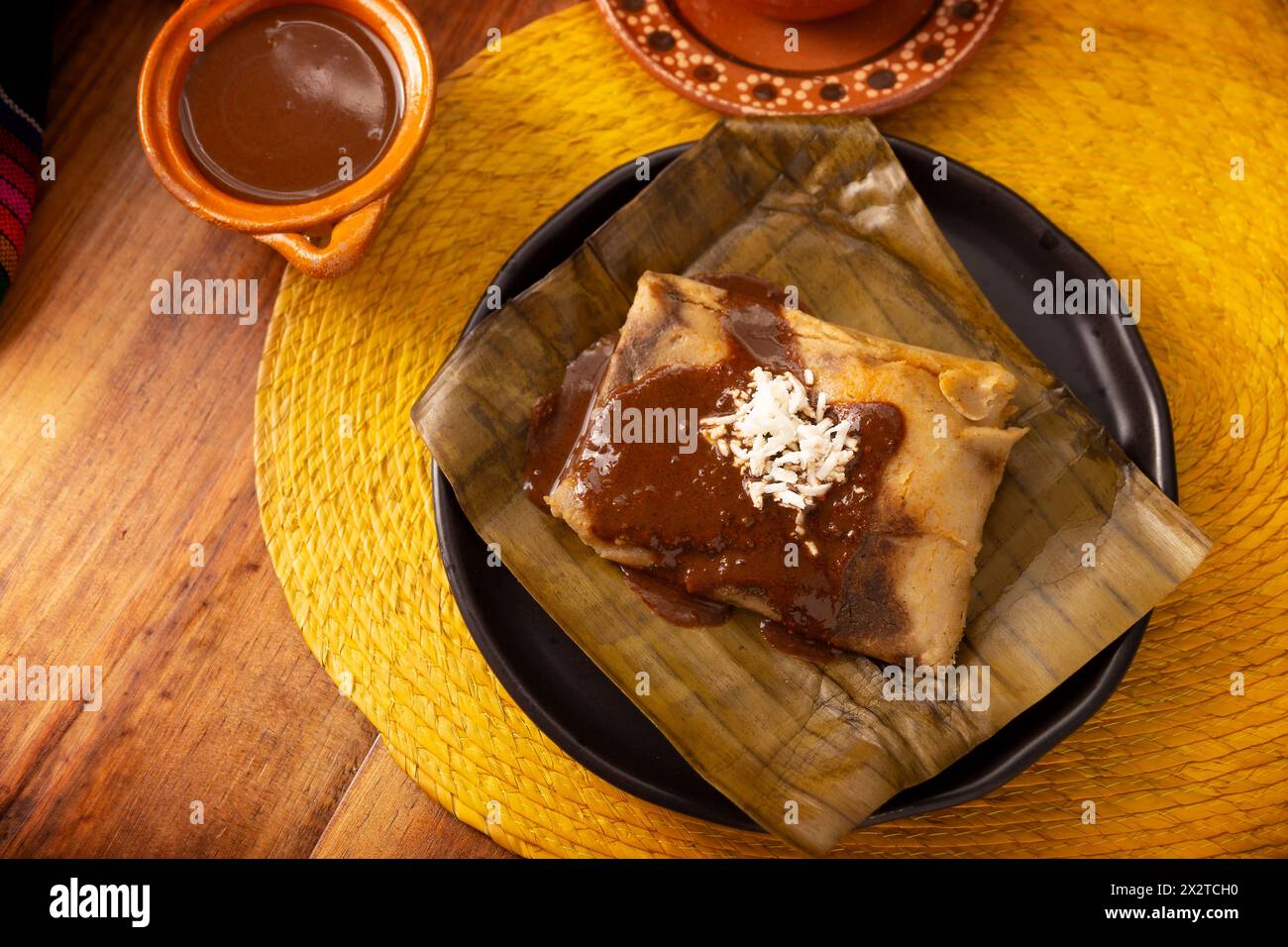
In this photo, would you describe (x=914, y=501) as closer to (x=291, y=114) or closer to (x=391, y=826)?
(x=391, y=826)

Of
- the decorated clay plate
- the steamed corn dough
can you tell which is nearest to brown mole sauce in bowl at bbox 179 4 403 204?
the decorated clay plate

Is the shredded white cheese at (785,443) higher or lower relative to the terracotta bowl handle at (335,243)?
lower

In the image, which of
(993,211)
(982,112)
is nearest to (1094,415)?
(993,211)

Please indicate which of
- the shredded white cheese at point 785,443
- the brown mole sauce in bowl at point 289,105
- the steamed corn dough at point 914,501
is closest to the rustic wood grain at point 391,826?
the steamed corn dough at point 914,501

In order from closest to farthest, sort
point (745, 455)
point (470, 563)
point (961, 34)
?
1. point (745, 455)
2. point (470, 563)
3. point (961, 34)

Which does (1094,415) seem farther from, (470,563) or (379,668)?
(379,668)

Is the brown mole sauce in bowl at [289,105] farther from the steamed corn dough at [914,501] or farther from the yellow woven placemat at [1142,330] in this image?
the steamed corn dough at [914,501]

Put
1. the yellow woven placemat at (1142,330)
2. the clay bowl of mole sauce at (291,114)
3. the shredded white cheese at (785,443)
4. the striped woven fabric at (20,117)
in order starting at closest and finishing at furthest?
the shredded white cheese at (785,443), the clay bowl of mole sauce at (291,114), the yellow woven placemat at (1142,330), the striped woven fabric at (20,117)
